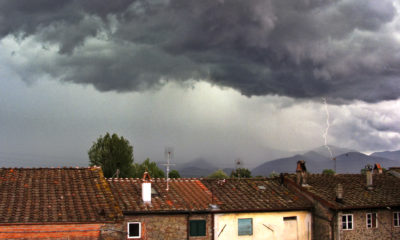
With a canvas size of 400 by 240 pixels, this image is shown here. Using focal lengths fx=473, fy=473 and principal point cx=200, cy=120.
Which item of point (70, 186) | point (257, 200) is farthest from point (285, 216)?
point (70, 186)

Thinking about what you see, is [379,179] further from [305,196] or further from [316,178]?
[305,196]

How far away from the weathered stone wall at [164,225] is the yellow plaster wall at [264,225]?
1780mm

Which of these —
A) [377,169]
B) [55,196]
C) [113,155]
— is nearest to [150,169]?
[113,155]

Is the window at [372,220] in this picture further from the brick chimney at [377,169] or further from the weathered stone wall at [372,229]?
the brick chimney at [377,169]

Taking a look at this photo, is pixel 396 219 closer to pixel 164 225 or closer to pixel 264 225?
pixel 264 225

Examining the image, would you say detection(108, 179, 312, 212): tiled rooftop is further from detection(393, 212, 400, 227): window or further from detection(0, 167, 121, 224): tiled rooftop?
detection(393, 212, 400, 227): window

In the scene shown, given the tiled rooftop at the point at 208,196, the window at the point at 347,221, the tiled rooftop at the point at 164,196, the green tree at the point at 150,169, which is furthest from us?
the green tree at the point at 150,169

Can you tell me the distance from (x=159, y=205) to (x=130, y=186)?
13.1ft

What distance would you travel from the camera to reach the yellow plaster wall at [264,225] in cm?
3575

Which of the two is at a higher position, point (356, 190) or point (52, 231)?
point (356, 190)

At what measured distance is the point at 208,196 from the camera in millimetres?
37625

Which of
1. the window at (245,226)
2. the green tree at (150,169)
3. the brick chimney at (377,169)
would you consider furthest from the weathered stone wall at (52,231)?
the green tree at (150,169)

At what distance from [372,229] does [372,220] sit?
713 mm

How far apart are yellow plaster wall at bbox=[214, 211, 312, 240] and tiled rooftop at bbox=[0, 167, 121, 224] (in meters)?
9.85
